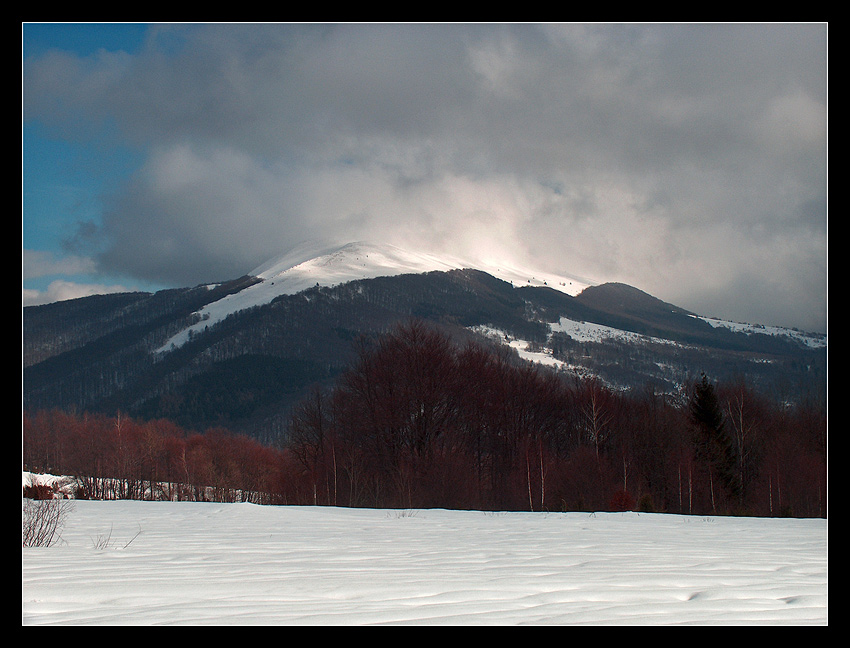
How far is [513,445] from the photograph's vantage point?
37.6m

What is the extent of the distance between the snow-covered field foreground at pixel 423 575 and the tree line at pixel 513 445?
1760 cm

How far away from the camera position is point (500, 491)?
3309 centimetres

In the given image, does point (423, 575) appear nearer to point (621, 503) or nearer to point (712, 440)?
point (621, 503)

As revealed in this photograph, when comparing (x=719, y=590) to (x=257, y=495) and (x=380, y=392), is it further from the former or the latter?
(x=257, y=495)

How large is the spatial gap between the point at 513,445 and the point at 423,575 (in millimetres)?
32708

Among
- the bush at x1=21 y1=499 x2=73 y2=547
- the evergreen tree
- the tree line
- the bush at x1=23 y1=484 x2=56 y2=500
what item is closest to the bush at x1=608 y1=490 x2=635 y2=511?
the tree line

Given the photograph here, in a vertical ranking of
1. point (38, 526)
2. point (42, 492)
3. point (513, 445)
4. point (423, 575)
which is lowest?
point (513, 445)

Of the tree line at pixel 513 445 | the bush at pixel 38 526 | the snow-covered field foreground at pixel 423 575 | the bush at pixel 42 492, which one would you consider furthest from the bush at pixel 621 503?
the bush at pixel 38 526

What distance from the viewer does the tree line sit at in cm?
3152

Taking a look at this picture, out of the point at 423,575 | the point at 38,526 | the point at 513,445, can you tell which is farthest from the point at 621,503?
the point at 38,526

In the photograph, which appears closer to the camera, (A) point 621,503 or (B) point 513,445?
(A) point 621,503
